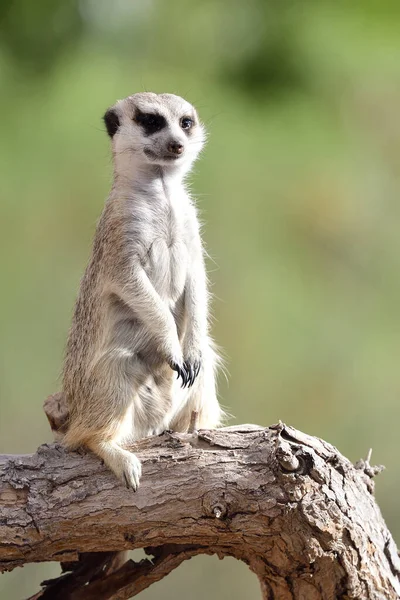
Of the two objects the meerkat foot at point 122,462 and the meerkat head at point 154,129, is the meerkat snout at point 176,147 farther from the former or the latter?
the meerkat foot at point 122,462

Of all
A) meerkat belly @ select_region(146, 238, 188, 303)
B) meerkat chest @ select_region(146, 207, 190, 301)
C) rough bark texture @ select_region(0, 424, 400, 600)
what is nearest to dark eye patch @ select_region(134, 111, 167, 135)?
meerkat chest @ select_region(146, 207, 190, 301)

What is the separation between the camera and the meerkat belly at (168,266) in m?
2.73

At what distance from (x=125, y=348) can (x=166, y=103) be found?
860 mm

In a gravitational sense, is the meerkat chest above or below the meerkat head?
below

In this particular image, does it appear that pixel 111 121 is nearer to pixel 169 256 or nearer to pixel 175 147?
pixel 175 147

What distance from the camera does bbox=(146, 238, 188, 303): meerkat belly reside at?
2.73 m

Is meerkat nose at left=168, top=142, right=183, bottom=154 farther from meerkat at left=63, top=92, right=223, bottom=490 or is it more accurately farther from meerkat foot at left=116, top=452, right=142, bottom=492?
meerkat foot at left=116, top=452, right=142, bottom=492

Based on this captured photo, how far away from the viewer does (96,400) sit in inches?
102

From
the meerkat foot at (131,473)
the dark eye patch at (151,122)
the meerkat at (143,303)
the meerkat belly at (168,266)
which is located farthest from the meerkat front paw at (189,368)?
the dark eye patch at (151,122)

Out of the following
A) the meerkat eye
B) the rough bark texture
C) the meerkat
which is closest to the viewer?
the rough bark texture

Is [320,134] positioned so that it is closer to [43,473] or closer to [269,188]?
[269,188]

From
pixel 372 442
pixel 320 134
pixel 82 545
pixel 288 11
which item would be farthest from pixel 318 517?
pixel 288 11

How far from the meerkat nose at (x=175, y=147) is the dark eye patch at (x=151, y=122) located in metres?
0.10

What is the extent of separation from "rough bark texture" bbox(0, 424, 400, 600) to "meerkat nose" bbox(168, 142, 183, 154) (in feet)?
3.06
